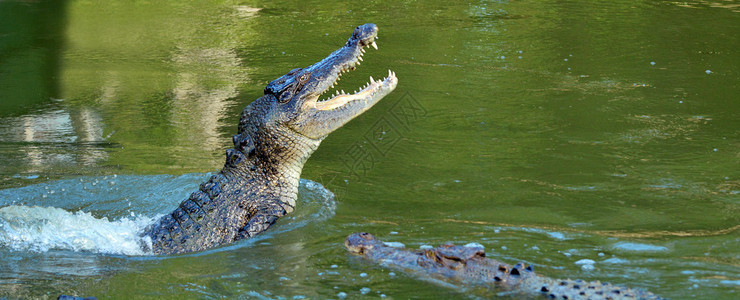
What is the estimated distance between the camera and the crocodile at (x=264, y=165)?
5688 mm

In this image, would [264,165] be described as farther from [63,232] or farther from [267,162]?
[63,232]

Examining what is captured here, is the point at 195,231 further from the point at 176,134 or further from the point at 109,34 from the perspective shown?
the point at 109,34

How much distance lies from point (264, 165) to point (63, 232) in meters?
1.62

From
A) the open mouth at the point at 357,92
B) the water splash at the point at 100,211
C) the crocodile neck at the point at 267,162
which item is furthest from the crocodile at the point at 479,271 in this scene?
the open mouth at the point at 357,92

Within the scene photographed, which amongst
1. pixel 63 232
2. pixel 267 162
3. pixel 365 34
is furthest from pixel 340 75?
pixel 63 232

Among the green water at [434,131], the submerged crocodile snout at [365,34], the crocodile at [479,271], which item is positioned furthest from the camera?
the submerged crocodile snout at [365,34]

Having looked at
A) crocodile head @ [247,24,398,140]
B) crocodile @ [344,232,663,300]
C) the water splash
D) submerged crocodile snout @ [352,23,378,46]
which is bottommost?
the water splash

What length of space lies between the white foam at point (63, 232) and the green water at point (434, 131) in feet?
0.54

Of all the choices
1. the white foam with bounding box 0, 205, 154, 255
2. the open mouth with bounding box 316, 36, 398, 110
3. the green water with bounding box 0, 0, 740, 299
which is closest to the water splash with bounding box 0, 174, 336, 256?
the white foam with bounding box 0, 205, 154, 255

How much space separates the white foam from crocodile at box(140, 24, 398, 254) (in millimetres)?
194

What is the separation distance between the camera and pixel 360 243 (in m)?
5.16

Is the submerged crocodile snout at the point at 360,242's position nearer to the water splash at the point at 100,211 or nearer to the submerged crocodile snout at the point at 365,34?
the water splash at the point at 100,211

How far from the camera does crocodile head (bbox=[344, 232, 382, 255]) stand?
514 cm

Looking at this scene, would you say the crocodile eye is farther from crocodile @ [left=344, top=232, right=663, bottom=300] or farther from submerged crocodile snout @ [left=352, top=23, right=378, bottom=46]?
crocodile @ [left=344, top=232, right=663, bottom=300]
